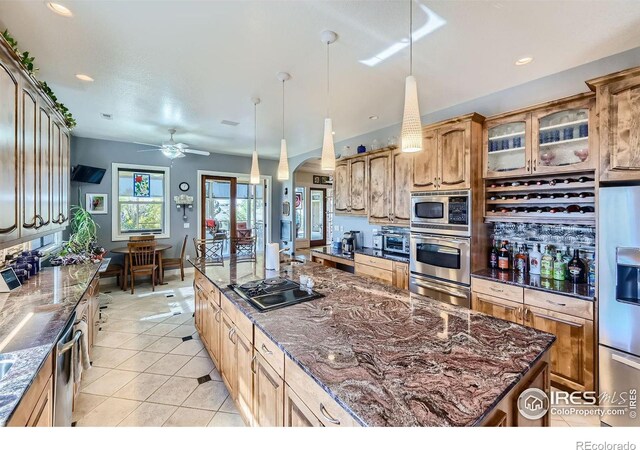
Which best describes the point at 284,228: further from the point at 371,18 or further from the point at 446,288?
the point at 371,18

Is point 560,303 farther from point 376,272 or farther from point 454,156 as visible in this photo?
point 376,272

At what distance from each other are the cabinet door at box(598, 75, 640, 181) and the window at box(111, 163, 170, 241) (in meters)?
6.59

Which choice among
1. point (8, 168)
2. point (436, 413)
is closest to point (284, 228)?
point (8, 168)

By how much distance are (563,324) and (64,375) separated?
135 inches

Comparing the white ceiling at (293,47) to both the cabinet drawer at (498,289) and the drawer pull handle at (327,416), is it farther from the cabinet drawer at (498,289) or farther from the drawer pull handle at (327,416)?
the drawer pull handle at (327,416)

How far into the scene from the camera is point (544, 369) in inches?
50.5

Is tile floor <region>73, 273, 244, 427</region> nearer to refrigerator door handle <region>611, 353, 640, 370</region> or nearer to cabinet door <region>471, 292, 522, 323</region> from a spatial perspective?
cabinet door <region>471, 292, 522, 323</region>

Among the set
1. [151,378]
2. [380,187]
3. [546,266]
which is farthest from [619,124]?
[151,378]

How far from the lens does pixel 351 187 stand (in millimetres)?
4547

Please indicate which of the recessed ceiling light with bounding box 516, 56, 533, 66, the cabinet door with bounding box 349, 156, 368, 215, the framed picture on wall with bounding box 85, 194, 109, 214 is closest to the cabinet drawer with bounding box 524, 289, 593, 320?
the recessed ceiling light with bounding box 516, 56, 533, 66

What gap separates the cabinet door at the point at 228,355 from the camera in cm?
193

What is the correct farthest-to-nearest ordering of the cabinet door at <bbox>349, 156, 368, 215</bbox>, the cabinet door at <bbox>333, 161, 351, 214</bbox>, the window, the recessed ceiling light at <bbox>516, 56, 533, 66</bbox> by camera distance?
the window
the cabinet door at <bbox>333, 161, 351, 214</bbox>
the cabinet door at <bbox>349, 156, 368, 215</bbox>
the recessed ceiling light at <bbox>516, 56, 533, 66</bbox>

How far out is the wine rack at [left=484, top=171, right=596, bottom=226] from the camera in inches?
93.3

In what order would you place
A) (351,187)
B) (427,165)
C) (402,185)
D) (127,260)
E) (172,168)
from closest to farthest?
(427,165), (402,185), (351,187), (127,260), (172,168)
